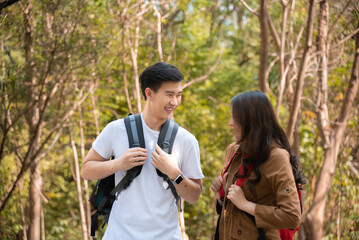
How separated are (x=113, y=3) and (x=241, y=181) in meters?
4.88

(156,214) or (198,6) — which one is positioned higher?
(198,6)

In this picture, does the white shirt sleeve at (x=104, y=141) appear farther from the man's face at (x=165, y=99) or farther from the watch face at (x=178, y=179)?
the watch face at (x=178, y=179)

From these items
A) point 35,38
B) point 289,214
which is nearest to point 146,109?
point 289,214

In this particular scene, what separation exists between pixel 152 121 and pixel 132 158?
294 mm

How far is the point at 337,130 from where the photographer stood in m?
5.54

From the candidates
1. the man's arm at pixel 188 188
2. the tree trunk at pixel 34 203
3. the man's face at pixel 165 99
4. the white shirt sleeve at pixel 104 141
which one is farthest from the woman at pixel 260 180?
the tree trunk at pixel 34 203

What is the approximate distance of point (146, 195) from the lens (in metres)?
2.11

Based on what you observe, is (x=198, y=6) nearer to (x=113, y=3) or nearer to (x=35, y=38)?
(x=113, y=3)

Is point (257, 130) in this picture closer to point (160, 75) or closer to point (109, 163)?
point (160, 75)

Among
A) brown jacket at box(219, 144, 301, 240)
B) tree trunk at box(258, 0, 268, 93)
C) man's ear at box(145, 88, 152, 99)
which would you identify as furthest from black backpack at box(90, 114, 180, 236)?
tree trunk at box(258, 0, 268, 93)

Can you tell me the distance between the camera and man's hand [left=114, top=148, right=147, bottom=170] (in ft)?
6.63

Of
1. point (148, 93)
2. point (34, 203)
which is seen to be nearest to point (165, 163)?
point (148, 93)

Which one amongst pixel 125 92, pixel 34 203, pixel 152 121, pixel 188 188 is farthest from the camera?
pixel 125 92

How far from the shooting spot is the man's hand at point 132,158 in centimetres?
202
